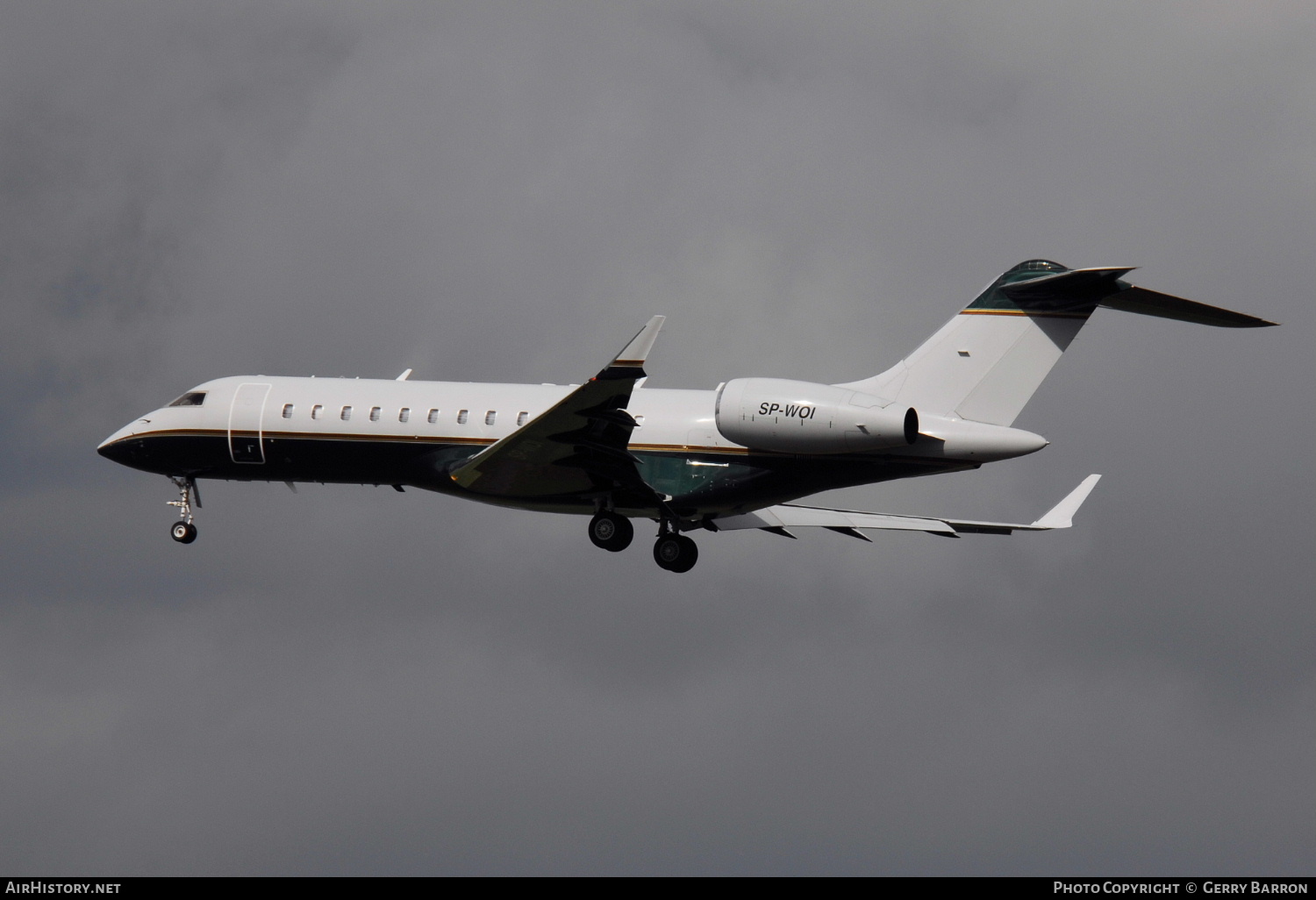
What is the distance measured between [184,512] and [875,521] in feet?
50.3

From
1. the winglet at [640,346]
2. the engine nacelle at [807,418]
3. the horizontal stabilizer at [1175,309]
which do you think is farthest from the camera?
the engine nacelle at [807,418]

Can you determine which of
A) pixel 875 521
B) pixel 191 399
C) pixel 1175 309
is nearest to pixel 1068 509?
pixel 875 521

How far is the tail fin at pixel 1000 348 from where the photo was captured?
1171 inches

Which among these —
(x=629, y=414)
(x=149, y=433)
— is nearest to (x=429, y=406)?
(x=629, y=414)

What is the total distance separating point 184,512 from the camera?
36125mm

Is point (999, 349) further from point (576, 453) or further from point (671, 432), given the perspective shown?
point (576, 453)

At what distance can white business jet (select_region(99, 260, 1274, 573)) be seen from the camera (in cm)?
2900

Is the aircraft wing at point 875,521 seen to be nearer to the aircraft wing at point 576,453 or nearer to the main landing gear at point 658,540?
the main landing gear at point 658,540

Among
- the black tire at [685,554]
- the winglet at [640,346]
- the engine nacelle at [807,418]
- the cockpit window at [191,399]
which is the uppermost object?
the cockpit window at [191,399]

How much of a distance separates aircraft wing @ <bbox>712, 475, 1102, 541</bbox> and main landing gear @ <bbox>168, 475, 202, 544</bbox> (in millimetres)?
11785

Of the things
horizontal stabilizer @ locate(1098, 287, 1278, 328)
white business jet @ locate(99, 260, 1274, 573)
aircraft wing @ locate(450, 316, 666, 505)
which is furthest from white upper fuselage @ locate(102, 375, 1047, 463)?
horizontal stabilizer @ locate(1098, 287, 1278, 328)

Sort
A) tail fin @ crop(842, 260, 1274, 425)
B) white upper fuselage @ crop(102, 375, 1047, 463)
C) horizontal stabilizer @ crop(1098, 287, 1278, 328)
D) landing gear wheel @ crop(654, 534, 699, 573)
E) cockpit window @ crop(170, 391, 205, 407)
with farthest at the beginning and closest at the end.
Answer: cockpit window @ crop(170, 391, 205, 407), landing gear wheel @ crop(654, 534, 699, 573), white upper fuselage @ crop(102, 375, 1047, 463), tail fin @ crop(842, 260, 1274, 425), horizontal stabilizer @ crop(1098, 287, 1278, 328)

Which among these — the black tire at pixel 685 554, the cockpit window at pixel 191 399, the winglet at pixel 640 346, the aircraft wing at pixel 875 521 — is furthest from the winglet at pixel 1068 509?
the cockpit window at pixel 191 399

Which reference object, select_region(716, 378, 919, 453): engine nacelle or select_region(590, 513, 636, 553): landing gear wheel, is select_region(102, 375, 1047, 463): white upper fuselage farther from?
select_region(590, 513, 636, 553): landing gear wheel
